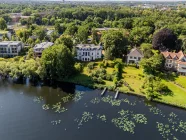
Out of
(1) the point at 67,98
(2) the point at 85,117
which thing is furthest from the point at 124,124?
(1) the point at 67,98

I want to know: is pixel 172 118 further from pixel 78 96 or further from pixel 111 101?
pixel 78 96

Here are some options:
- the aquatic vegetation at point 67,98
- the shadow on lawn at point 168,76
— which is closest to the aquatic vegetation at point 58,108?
the aquatic vegetation at point 67,98

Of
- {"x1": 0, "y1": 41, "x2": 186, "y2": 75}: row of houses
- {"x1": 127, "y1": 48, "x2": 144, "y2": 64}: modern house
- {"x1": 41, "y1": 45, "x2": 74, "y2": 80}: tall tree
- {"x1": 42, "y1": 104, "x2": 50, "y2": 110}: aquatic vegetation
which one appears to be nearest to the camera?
{"x1": 42, "y1": 104, "x2": 50, "y2": 110}: aquatic vegetation

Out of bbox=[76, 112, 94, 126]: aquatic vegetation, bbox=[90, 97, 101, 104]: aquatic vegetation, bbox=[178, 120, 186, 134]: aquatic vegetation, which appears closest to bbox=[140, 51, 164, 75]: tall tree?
bbox=[90, 97, 101, 104]: aquatic vegetation

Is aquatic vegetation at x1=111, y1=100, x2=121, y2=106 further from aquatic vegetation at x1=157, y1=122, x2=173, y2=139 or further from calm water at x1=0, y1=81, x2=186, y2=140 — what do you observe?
aquatic vegetation at x1=157, y1=122, x2=173, y2=139

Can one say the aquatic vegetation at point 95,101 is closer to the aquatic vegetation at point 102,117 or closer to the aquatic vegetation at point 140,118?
the aquatic vegetation at point 102,117

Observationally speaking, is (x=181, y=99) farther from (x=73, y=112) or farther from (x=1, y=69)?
(x=1, y=69)
